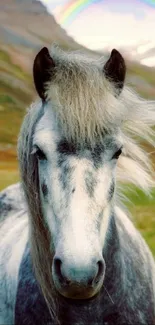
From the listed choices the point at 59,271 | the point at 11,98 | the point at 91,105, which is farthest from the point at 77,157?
the point at 11,98

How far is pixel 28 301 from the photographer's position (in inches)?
114

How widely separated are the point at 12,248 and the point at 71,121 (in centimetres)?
140

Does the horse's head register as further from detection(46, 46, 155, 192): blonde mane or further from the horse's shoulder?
the horse's shoulder

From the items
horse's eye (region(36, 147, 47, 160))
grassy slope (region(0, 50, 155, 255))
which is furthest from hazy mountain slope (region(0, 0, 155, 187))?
horse's eye (region(36, 147, 47, 160))

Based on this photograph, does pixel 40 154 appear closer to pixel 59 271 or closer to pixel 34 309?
pixel 59 271

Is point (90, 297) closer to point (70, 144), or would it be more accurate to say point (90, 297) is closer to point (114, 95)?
point (70, 144)

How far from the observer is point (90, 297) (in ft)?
7.76

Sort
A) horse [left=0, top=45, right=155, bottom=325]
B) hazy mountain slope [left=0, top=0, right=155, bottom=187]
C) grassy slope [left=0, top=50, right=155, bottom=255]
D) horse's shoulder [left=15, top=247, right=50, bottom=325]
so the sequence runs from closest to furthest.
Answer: horse [left=0, top=45, right=155, bottom=325], horse's shoulder [left=15, top=247, right=50, bottom=325], grassy slope [left=0, top=50, right=155, bottom=255], hazy mountain slope [left=0, top=0, right=155, bottom=187]

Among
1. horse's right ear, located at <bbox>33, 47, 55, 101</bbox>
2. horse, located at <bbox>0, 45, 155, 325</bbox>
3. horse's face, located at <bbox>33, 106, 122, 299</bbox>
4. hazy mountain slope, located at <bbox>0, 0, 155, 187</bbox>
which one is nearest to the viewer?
horse's face, located at <bbox>33, 106, 122, 299</bbox>

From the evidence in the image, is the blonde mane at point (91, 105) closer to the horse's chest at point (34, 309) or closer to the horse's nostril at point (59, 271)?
the horse's nostril at point (59, 271)

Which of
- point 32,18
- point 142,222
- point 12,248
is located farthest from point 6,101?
point 12,248

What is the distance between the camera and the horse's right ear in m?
2.69

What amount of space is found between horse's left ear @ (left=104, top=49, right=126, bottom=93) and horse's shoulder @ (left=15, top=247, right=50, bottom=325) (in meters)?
1.19

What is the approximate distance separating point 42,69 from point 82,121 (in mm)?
406
